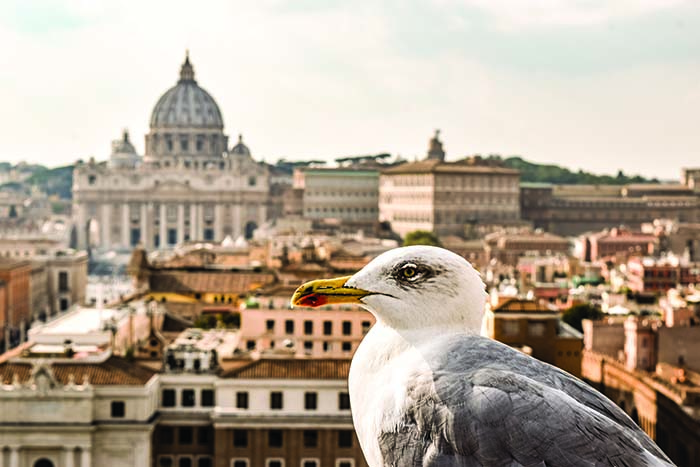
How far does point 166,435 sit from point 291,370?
219cm

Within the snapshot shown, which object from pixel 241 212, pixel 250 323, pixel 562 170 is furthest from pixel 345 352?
pixel 562 170

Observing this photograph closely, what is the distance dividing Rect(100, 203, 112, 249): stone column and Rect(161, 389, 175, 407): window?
97.2 m

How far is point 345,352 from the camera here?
2998 centimetres

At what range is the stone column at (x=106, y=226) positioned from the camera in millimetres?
119688

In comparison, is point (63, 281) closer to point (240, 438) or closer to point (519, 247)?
point (519, 247)

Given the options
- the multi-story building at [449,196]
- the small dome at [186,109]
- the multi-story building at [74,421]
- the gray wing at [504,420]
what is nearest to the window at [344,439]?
the multi-story building at [74,421]

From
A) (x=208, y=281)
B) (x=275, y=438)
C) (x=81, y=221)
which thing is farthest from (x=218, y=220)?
(x=275, y=438)

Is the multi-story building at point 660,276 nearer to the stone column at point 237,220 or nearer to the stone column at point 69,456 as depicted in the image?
the stone column at point 69,456

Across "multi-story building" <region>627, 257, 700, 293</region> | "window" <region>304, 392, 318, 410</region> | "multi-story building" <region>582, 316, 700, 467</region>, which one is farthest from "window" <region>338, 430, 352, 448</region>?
"multi-story building" <region>627, 257, 700, 293</region>

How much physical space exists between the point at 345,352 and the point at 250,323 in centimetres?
206

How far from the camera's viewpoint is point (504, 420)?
2.90 m

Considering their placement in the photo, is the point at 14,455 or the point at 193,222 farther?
the point at 193,222

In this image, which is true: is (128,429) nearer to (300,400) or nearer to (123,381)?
(123,381)

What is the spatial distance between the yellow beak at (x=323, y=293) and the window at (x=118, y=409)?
1912cm
